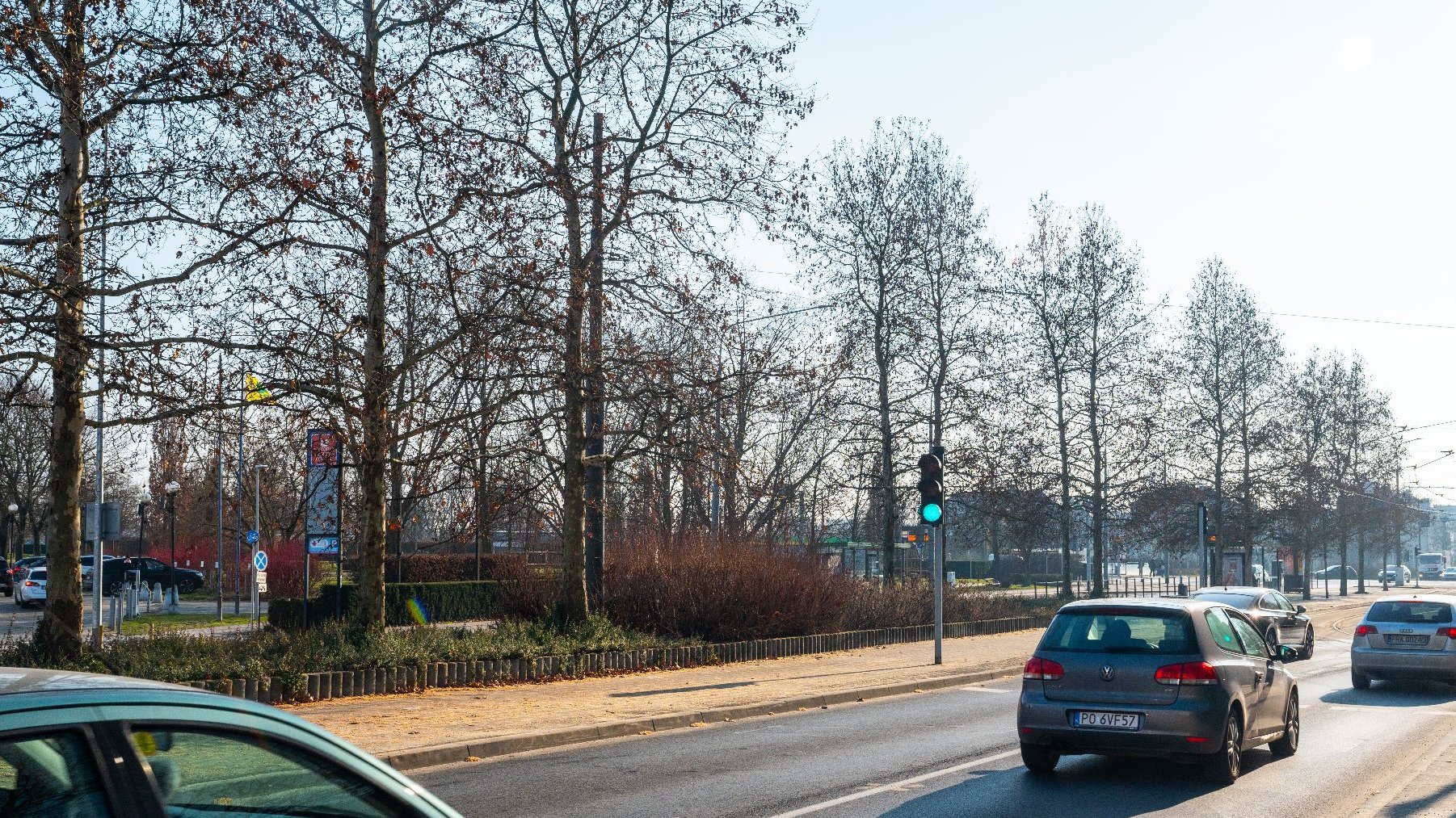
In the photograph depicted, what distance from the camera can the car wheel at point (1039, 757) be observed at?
11.3 m

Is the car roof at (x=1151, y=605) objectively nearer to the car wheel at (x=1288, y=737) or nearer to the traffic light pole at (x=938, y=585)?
the car wheel at (x=1288, y=737)

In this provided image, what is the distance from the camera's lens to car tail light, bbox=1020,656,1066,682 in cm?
1107

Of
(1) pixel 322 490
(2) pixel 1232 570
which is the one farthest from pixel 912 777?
(2) pixel 1232 570

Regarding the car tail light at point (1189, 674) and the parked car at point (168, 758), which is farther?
the car tail light at point (1189, 674)

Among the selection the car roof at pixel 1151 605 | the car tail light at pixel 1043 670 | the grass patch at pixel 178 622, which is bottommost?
the grass patch at pixel 178 622

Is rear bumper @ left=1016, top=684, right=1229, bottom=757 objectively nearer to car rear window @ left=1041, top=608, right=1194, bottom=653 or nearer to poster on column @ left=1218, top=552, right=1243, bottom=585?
car rear window @ left=1041, top=608, right=1194, bottom=653

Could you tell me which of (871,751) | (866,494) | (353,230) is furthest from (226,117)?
(866,494)

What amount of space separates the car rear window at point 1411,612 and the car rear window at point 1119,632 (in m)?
10.4

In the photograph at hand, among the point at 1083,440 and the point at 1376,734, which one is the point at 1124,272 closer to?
the point at 1083,440

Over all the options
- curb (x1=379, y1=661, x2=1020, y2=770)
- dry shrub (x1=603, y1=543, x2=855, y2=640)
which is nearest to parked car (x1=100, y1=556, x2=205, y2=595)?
dry shrub (x1=603, y1=543, x2=855, y2=640)

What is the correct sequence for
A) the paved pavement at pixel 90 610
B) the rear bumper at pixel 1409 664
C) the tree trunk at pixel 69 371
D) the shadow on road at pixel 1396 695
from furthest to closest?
the paved pavement at pixel 90 610 < the rear bumper at pixel 1409 664 < the shadow on road at pixel 1396 695 < the tree trunk at pixel 69 371

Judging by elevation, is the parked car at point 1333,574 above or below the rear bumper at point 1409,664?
below

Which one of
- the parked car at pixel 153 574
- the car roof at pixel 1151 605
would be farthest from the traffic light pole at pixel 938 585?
the parked car at pixel 153 574

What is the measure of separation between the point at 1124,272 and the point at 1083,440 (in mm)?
5647
